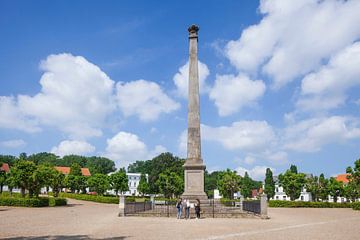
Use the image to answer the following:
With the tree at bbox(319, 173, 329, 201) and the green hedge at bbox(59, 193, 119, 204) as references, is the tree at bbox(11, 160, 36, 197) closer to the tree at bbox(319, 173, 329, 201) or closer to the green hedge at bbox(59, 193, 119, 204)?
the green hedge at bbox(59, 193, 119, 204)

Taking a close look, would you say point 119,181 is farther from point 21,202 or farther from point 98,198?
point 21,202

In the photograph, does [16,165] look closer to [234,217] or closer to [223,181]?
[234,217]

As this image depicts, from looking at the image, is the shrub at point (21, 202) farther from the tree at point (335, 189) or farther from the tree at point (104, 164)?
the tree at point (104, 164)

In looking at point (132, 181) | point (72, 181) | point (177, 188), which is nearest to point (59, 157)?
point (132, 181)

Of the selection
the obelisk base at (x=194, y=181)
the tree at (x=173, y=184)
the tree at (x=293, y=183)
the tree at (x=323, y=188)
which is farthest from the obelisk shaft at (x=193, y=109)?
the tree at (x=323, y=188)

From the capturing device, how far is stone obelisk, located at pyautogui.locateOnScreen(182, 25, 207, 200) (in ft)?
91.1

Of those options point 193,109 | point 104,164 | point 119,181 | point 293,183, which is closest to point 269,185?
point 293,183

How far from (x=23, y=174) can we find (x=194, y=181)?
66.2 ft

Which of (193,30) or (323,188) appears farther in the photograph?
(323,188)

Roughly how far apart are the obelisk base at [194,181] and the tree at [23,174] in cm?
1913

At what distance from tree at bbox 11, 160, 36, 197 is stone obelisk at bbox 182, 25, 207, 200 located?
19247 mm

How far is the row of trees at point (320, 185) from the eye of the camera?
43.4 metres

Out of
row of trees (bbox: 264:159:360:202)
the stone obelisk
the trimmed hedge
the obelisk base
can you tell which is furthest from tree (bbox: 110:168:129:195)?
the obelisk base

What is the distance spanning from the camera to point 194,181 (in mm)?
28031
